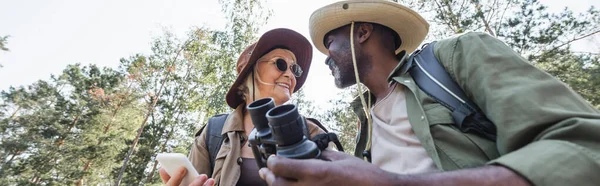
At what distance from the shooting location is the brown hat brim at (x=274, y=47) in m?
3.13

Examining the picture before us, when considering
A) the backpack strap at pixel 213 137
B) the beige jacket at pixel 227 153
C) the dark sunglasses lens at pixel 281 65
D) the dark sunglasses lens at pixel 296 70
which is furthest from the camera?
the dark sunglasses lens at pixel 296 70

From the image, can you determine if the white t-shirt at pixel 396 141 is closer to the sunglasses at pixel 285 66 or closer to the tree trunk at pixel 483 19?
→ the sunglasses at pixel 285 66

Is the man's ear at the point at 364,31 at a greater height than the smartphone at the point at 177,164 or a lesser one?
greater

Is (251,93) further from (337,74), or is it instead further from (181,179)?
(181,179)

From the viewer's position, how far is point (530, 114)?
1.01 metres

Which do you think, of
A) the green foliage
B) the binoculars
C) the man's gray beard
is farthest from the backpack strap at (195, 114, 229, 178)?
the green foliage

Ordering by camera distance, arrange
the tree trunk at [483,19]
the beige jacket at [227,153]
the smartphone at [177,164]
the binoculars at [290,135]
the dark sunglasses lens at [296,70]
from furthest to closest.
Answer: the tree trunk at [483,19] → the dark sunglasses lens at [296,70] → the beige jacket at [227,153] → the smartphone at [177,164] → the binoculars at [290,135]

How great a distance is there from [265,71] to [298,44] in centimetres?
59

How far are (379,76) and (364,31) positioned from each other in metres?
0.40

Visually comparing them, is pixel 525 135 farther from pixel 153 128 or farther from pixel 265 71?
pixel 153 128

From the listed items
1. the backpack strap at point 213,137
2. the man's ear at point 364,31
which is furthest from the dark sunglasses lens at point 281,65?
the man's ear at point 364,31

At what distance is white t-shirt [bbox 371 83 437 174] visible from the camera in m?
1.48

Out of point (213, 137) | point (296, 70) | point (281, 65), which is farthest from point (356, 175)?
point (296, 70)

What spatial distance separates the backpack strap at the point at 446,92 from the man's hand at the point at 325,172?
66 centimetres
